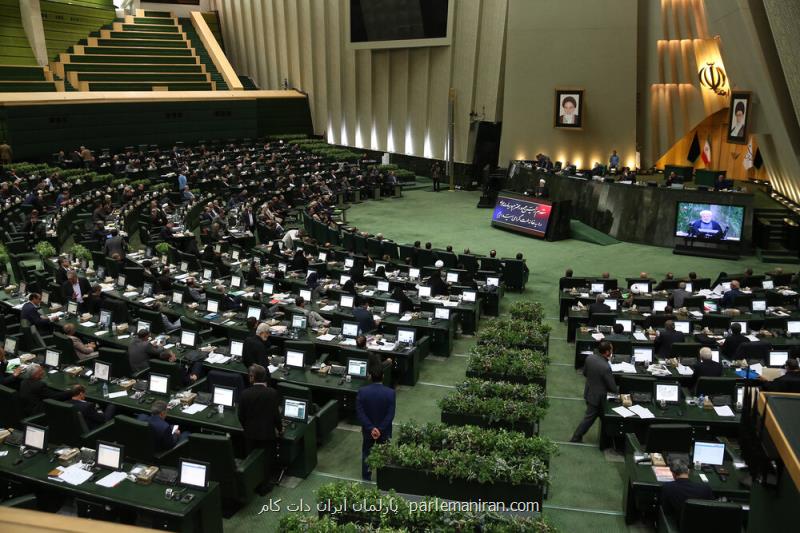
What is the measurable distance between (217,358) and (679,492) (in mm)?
7334

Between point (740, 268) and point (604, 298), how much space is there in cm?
850

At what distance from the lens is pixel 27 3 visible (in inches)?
1535

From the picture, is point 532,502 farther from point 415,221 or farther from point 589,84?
point 589,84

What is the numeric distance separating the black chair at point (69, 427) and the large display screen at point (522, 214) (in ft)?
60.5

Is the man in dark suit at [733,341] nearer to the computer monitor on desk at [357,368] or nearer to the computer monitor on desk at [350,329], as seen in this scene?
the computer monitor on desk at [357,368]

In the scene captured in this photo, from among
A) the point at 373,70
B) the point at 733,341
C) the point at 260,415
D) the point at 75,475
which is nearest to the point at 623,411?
the point at 733,341

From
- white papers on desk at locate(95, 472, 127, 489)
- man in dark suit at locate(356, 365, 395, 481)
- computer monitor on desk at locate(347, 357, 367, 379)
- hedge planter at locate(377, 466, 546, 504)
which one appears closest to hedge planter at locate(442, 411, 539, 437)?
man in dark suit at locate(356, 365, 395, 481)

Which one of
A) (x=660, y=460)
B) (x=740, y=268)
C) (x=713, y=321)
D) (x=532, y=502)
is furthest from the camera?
(x=740, y=268)

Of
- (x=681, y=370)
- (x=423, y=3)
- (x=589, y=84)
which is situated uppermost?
(x=423, y=3)

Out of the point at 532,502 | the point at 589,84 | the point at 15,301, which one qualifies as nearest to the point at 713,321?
the point at 532,502

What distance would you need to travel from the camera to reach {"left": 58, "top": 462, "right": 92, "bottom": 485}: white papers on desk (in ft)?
24.3

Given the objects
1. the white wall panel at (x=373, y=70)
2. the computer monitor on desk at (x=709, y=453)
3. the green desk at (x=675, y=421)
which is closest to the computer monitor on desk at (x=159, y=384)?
the green desk at (x=675, y=421)

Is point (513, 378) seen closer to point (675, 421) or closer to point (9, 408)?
point (675, 421)

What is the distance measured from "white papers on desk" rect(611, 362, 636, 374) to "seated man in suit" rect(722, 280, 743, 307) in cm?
472
